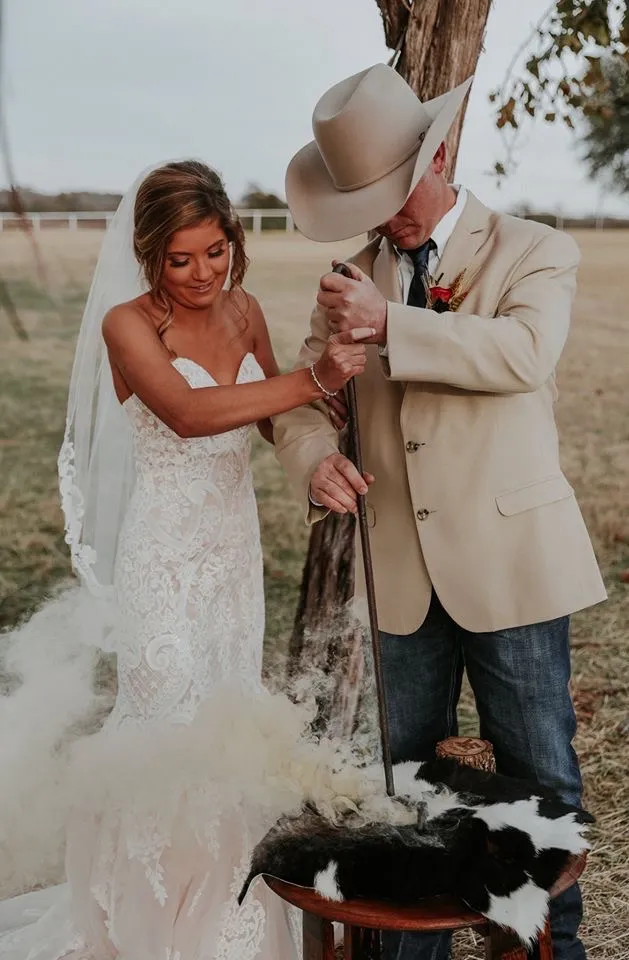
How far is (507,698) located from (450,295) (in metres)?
0.98

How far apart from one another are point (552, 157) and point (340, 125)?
4364 mm

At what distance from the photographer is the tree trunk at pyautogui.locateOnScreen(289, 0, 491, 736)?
3346 millimetres

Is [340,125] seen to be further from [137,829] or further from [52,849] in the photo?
[52,849]

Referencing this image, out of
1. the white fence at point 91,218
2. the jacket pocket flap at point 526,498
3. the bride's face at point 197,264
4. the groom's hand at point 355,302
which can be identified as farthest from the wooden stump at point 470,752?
the white fence at point 91,218

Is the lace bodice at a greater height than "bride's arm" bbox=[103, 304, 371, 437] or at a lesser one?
lesser

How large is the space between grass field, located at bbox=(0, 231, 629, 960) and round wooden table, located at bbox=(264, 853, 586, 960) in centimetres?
306

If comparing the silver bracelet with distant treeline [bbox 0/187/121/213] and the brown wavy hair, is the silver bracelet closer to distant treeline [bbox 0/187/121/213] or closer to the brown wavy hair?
the brown wavy hair

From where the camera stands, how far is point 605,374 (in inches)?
285

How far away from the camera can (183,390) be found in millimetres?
2672

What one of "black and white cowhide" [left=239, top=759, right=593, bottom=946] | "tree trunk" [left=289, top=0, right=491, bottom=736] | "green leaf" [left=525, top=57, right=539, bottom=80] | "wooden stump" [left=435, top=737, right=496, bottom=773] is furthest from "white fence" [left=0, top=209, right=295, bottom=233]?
"black and white cowhide" [left=239, top=759, right=593, bottom=946]

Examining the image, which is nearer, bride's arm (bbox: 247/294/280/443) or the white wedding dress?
the white wedding dress

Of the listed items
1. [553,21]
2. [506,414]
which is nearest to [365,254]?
[506,414]

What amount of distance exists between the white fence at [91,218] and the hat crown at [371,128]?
3.52 m

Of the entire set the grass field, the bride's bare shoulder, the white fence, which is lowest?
the grass field
